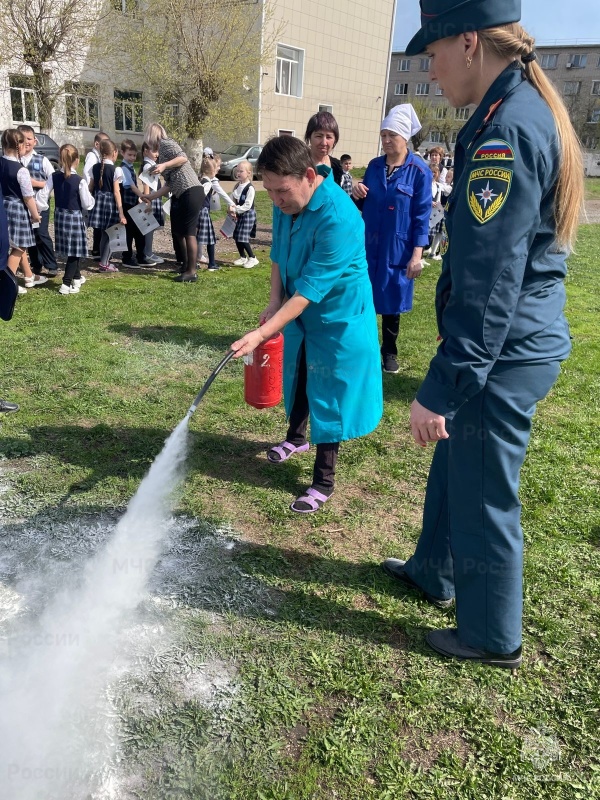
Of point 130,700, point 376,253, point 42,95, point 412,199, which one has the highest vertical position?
point 42,95

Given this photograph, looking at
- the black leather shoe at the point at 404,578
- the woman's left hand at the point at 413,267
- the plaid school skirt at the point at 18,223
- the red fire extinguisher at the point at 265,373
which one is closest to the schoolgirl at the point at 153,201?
the plaid school skirt at the point at 18,223

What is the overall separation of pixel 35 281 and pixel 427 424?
7.79m

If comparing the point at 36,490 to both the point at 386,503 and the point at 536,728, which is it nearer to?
the point at 386,503

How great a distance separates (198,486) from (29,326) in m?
3.94

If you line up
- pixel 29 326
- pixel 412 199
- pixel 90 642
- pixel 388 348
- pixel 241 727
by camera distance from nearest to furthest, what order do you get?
pixel 241 727
pixel 90 642
pixel 412 199
pixel 388 348
pixel 29 326

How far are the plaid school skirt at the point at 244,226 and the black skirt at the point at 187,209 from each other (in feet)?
A: 5.08

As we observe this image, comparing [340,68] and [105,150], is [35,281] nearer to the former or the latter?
[105,150]

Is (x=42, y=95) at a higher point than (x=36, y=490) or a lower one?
higher

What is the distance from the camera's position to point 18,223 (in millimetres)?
7680

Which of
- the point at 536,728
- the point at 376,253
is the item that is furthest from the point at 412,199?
the point at 536,728

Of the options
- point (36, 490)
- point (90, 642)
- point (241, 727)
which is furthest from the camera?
point (36, 490)

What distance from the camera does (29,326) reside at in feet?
22.6

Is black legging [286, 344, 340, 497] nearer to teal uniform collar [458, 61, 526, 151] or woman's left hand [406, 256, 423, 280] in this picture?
teal uniform collar [458, 61, 526, 151]

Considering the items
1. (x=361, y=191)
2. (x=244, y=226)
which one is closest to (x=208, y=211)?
(x=244, y=226)
